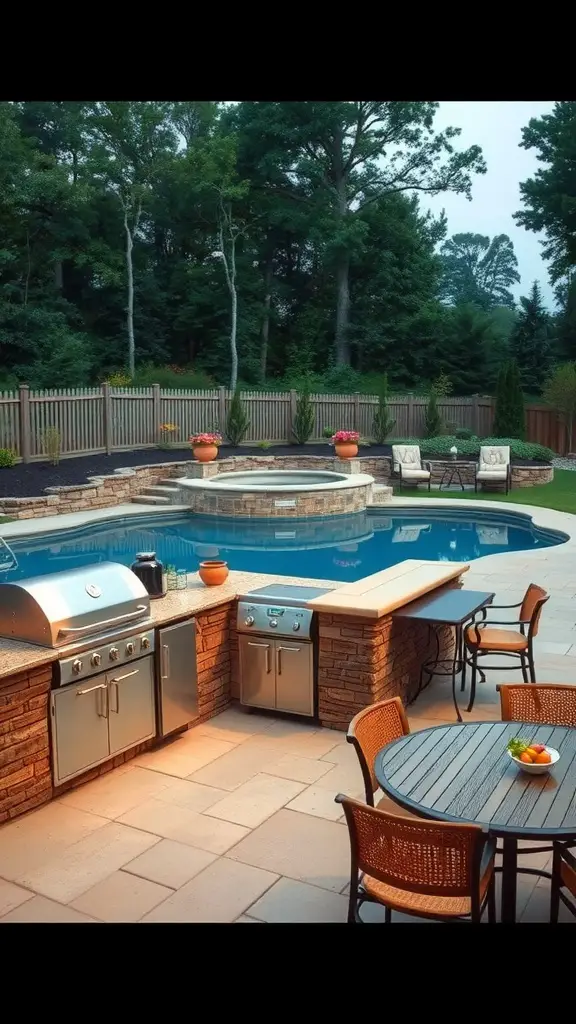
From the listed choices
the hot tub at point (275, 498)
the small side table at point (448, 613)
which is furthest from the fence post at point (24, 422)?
the small side table at point (448, 613)

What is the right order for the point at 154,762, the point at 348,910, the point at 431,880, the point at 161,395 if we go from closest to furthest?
the point at 431,880 < the point at 348,910 < the point at 154,762 < the point at 161,395

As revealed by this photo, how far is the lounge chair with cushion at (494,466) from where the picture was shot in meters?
17.7

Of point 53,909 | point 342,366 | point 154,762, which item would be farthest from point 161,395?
point 53,909

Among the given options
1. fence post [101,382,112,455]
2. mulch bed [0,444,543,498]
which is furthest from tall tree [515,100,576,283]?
fence post [101,382,112,455]

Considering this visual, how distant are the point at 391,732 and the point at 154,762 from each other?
166 centimetres

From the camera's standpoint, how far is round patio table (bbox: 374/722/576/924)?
2902 mm

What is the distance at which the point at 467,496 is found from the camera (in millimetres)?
17250

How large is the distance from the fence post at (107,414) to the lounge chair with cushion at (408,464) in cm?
608

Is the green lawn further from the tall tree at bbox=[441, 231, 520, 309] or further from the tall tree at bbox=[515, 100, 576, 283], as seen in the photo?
the tall tree at bbox=[441, 231, 520, 309]

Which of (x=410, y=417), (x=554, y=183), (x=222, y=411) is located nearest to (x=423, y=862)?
(x=222, y=411)

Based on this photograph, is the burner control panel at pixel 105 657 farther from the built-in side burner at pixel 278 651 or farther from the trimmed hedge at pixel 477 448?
the trimmed hedge at pixel 477 448

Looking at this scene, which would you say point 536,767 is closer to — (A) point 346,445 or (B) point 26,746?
(B) point 26,746

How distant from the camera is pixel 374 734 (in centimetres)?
366

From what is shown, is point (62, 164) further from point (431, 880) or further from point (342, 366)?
point (431, 880)
